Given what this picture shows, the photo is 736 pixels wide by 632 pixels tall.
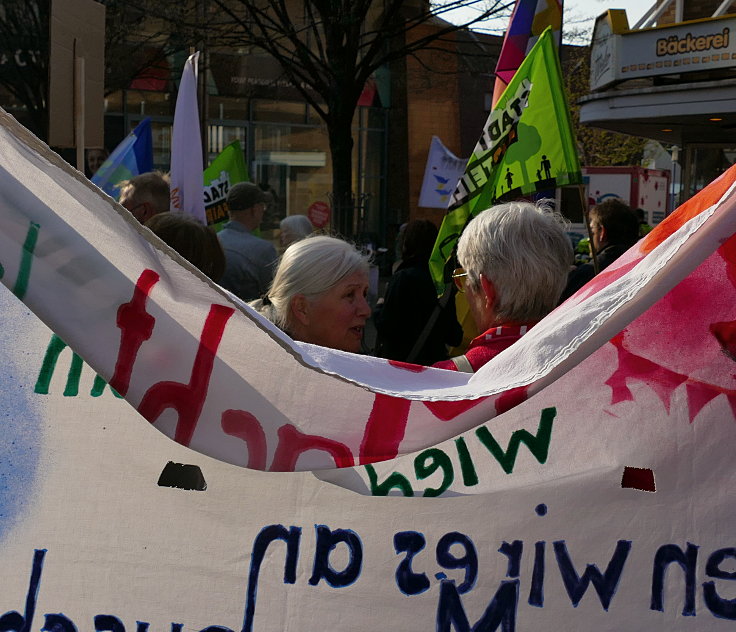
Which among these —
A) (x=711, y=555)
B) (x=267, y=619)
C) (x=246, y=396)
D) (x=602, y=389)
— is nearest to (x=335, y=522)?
(x=267, y=619)

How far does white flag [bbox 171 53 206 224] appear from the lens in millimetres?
5504

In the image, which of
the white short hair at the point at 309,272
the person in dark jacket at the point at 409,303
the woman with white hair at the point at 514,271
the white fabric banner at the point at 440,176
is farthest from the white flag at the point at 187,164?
the white fabric banner at the point at 440,176

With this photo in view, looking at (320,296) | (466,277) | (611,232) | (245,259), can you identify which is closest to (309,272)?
(320,296)

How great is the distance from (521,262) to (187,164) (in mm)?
3270

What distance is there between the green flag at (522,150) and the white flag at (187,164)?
5.39 ft

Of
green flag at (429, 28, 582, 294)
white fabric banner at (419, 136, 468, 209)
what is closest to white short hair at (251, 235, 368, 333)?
green flag at (429, 28, 582, 294)

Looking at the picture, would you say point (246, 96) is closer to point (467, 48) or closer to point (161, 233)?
point (467, 48)

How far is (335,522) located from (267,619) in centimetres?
19

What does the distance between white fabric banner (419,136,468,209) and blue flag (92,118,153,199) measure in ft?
22.0

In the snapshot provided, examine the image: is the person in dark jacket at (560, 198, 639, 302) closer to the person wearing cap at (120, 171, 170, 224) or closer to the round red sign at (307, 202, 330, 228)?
the person wearing cap at (120, 171, 170, 224)

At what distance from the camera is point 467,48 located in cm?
2467

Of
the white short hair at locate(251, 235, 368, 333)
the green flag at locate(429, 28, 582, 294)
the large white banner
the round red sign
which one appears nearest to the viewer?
the large white banner

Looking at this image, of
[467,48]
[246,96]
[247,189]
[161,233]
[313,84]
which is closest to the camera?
[161,233]

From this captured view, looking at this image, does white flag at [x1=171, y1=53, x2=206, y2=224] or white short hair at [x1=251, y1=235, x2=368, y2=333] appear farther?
white flag at [x1=171, y1=53, x2=206, y2=224]
